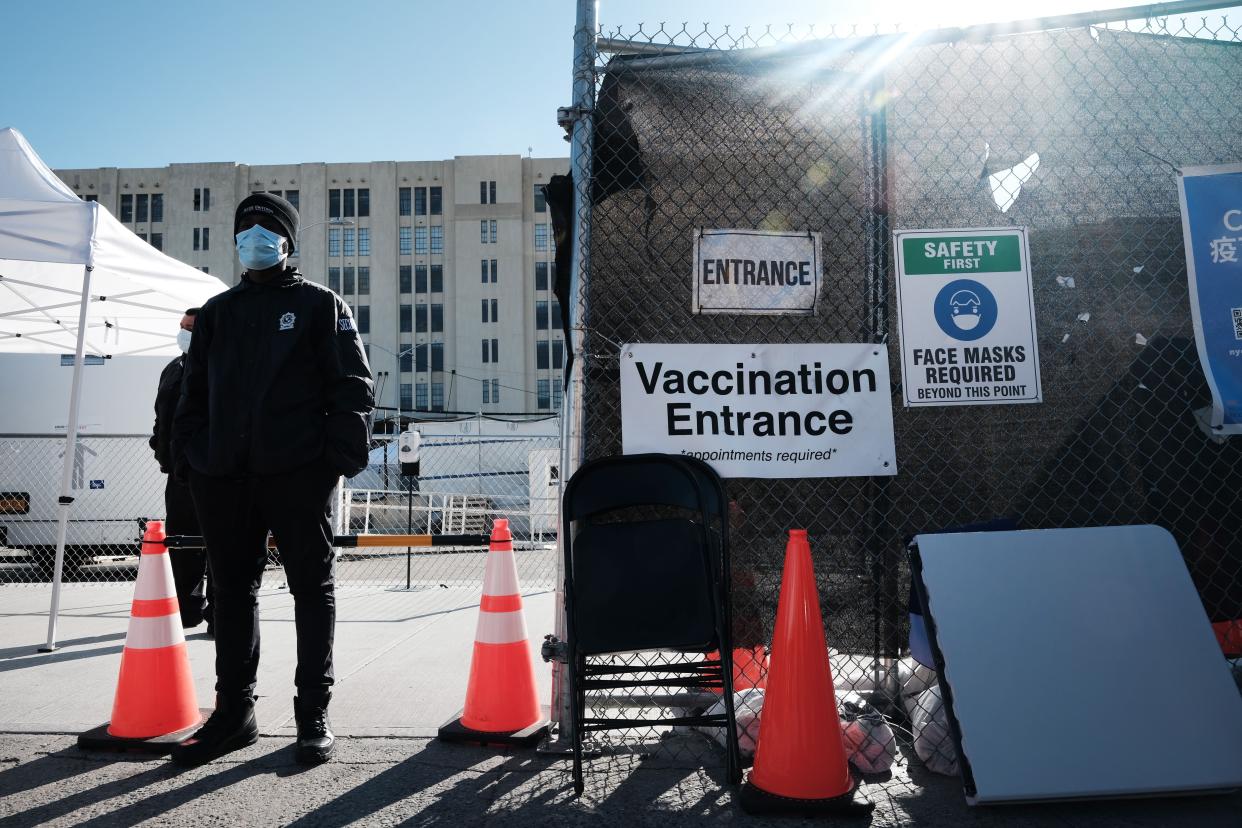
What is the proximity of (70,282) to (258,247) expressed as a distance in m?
6.03

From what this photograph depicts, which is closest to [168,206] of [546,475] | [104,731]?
[546,475]

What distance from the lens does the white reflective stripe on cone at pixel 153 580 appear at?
347cm

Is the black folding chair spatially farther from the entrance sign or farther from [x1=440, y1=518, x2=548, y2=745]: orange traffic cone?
the entrance sign

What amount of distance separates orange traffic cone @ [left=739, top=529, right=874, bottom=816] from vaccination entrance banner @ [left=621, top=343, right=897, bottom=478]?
1.85ft

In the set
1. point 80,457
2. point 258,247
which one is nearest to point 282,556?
point 258,247

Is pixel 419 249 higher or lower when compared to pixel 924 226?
higher

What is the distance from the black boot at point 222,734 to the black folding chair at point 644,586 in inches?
56.7

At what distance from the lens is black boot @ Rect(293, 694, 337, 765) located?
3.05m

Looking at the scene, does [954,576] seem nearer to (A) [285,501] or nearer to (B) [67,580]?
(A) [285,501]

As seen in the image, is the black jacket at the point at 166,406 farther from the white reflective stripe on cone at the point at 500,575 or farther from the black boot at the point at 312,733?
the white reflective stripe on cone at the point at 500,575

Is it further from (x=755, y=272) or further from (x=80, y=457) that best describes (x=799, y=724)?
(x=80, y=457)

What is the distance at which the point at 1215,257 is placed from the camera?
139 inches

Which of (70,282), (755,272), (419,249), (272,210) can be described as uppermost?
(419,249)

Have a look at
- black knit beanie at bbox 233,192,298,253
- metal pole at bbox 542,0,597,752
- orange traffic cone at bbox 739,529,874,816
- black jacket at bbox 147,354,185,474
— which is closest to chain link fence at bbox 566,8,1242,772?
metal pole at bbox 542,0,597,752
